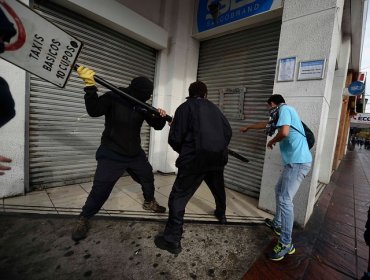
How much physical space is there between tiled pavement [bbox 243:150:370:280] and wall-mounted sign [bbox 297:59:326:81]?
2.32 meters

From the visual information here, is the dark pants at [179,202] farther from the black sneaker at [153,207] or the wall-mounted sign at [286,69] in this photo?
the wall-mounted sign at [286,69]

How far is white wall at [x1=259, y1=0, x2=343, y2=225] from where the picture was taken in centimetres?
306

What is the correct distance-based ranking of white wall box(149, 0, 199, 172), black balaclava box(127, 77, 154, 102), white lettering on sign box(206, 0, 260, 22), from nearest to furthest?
black balaclava box(127, 77, 154, 102)
white lettering on sign box(206, 0, 260, 22)
white wall box(149, 0, 199, 172)

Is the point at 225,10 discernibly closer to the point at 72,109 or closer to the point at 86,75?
the point at 86,75

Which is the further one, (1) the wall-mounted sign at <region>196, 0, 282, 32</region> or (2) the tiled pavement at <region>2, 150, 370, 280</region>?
(1) the wall-mounted sign at <region>196, 0, 282, 32</region>

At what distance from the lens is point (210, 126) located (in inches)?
94.1

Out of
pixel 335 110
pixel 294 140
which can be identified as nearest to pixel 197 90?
pixel 294 140

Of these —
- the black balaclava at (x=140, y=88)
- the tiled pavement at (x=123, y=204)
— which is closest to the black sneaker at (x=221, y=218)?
the tiled pavement at (x=123, y=204)

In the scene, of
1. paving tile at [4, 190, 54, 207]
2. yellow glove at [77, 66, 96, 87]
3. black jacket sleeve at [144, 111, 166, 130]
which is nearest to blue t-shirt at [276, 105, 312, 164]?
black jacket sleeve at [144, 111, 166, 130]

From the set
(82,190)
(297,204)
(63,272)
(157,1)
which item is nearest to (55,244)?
(63,272)

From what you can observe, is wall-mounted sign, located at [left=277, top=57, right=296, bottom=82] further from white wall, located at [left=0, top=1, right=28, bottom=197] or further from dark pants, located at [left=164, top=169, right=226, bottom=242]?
white wall, located at [left=0, top=1, right=28, bottom=197]

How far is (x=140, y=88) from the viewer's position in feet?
8.88

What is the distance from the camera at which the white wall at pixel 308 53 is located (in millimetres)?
3058

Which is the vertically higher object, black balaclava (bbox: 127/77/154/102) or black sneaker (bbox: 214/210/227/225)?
black balaclava (bbox: 127/77/154/102)
